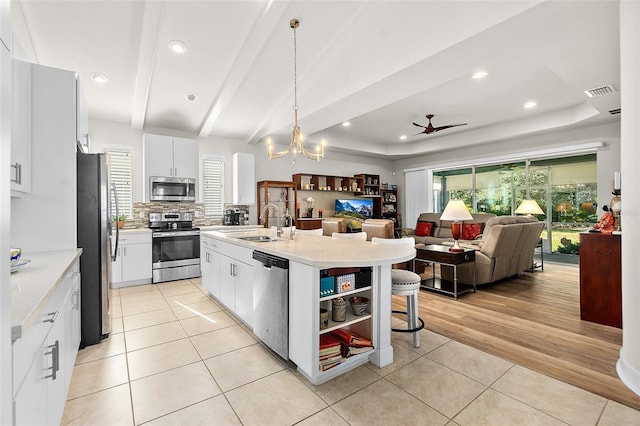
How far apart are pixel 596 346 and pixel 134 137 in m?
6.88

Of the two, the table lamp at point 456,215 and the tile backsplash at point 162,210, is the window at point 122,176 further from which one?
the table lamp at point 456,215

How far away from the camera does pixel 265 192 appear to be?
6.24 m

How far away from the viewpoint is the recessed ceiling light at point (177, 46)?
3196mm

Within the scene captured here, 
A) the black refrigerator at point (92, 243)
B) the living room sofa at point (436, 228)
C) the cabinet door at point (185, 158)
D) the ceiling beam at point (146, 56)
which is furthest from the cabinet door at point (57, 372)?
the living room sofa at point (436, 228)

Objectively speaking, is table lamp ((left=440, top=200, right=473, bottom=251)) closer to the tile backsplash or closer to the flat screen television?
the flat screen television

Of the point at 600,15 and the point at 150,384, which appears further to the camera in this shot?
the point at 600,15

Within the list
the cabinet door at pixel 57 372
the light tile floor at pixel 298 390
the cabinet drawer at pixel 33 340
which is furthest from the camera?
the light tile floor at pixel 298 390

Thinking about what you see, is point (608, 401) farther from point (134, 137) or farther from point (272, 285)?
point (134, 137)

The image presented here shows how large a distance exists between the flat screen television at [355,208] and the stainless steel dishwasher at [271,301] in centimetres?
548

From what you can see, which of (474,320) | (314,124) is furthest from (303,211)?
(474,320)

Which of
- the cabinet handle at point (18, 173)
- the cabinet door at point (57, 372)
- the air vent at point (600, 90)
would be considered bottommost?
the cabinet door at point (57, 372)

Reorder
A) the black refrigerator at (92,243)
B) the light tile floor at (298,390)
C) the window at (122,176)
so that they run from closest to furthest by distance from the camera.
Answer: the light tile floor at (298,390)
the black refrigerator at (92,243)
the window at (122,176)

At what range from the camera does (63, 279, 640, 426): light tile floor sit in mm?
1692

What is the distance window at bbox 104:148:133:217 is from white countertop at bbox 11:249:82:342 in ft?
10.5
